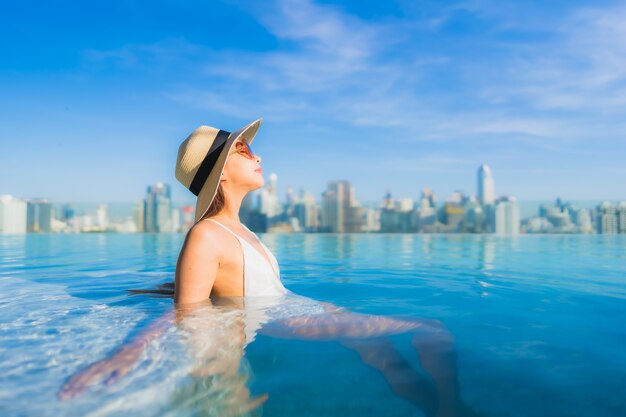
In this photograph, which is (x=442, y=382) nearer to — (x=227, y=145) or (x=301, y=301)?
(x=301, y=301)

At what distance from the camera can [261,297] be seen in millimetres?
2447

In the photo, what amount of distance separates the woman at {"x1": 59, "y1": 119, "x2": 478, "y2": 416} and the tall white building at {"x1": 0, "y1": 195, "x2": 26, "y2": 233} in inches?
2231

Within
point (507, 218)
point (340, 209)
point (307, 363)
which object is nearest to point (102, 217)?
point (340, 209)

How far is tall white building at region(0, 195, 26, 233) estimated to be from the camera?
1876 inches

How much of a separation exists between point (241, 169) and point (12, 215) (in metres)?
57.6

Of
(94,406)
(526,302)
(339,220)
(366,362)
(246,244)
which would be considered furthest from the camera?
(339,220)

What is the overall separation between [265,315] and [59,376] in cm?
106

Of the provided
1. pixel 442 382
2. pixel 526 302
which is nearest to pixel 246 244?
pixel 442 382

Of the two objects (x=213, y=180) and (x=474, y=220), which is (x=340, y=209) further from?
(x=213, y=180)

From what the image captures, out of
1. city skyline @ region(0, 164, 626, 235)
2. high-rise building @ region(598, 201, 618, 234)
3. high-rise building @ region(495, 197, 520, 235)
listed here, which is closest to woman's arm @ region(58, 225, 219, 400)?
city skyline @ region(0, 164, 626, 235)

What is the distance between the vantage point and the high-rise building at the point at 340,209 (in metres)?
61.8

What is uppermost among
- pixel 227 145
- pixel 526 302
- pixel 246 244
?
pixel 227 145

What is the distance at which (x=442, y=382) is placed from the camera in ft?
5.20

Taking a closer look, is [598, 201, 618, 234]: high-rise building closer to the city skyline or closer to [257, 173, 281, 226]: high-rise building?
the city skyline
